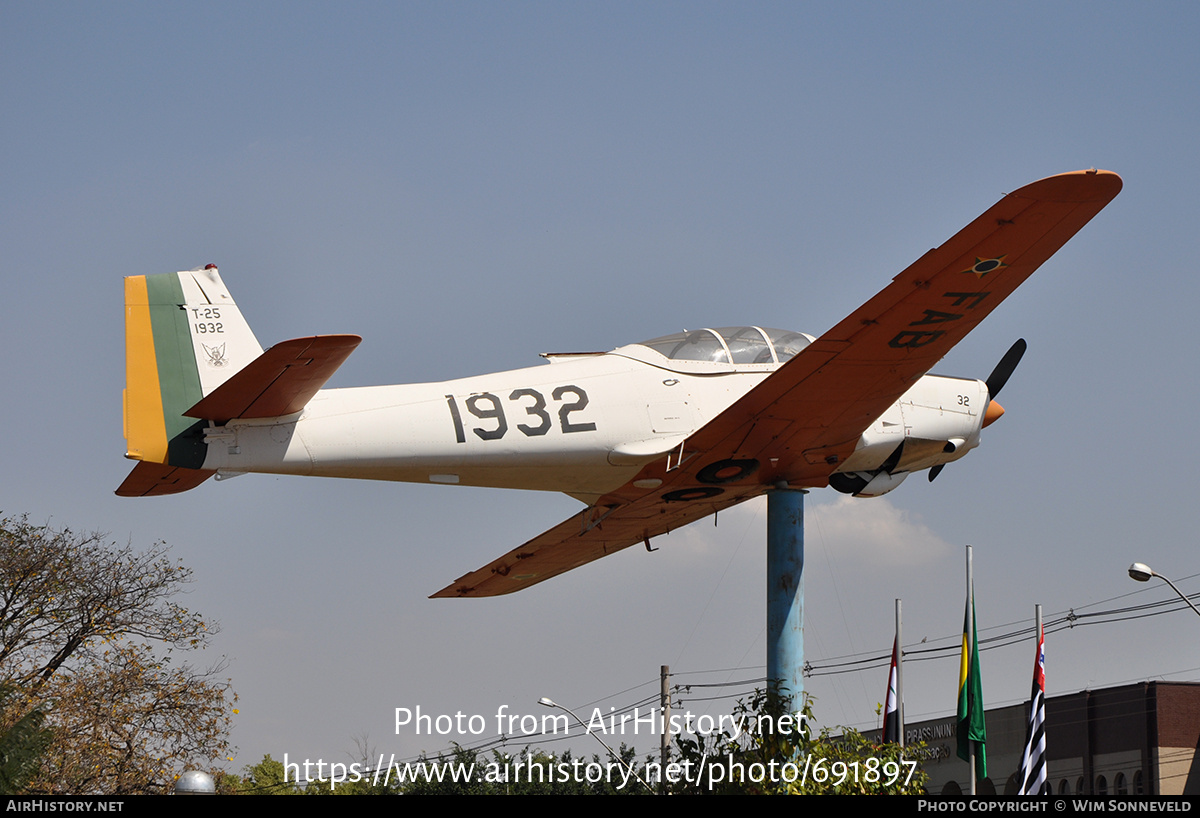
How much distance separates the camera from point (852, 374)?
567 inches

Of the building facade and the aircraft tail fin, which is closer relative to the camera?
the aircraft tail fin

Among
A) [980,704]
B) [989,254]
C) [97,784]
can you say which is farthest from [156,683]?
[989,254]

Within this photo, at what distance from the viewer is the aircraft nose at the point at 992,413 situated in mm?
18094

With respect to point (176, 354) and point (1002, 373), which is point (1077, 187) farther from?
point (176, 354)

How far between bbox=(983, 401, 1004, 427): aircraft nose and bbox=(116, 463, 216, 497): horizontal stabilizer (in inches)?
440

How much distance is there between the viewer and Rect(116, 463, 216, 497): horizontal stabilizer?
46.4 feet

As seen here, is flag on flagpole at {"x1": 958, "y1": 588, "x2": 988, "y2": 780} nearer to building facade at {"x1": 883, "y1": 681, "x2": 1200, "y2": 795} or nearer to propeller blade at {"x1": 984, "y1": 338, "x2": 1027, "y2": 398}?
building facade at {"x1": 883, "y1": 681, "x2": 1200, "y2": 795}

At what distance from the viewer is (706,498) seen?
55.7ft

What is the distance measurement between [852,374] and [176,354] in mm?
8202

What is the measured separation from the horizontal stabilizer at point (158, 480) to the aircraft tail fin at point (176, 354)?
14 cm

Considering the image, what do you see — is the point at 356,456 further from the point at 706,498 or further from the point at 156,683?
the point at 156,683

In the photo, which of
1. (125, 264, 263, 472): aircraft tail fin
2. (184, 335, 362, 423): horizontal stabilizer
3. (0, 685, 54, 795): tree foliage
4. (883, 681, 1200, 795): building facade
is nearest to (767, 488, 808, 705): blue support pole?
(184, 335, 362, 423): horizontal stabilizer

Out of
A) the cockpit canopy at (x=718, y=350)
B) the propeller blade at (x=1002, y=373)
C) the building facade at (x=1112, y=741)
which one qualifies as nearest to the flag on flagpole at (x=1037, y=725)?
the building facade at (x=1112, y=741)
